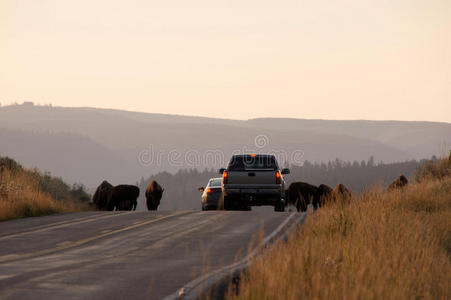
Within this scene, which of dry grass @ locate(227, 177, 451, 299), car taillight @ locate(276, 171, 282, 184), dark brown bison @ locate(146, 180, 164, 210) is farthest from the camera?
dark brown bison @ locate(146, 180, 164, 210)

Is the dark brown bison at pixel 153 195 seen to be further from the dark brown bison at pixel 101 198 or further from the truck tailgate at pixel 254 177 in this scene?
the truck tailgate at pixel 254 177

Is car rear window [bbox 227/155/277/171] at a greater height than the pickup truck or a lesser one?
greater

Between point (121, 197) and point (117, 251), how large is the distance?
23.4 meters

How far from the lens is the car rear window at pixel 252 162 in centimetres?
2627

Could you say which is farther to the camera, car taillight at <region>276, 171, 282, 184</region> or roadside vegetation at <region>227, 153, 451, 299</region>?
car taillight at <region>276, 171, 282, 184</region>

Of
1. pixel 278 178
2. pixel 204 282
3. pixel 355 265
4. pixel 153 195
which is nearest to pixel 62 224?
pixel 278 178

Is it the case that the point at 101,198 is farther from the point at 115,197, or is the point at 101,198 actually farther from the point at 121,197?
the point at 121,197

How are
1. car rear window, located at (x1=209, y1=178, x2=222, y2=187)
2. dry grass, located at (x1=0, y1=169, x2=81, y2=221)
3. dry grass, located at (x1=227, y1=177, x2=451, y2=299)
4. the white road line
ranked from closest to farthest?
dry grass, located at (x1=227, y1=177, x2=451, y2=299) < the white road line < dry grass, located at (x1=0, y1=169, x2=81, y2=221) < car rear window, located at (x1=209, y1=178, x2=222, y2=187)

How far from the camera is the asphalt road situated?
9805 millimetres

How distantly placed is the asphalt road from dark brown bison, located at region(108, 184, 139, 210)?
13.7m

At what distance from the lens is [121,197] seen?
3731 centimetres

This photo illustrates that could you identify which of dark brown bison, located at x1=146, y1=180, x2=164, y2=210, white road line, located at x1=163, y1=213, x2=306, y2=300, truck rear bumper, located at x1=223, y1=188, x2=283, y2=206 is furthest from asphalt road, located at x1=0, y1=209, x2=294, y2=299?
dark brown bison, located at x1=146, y1=180, x2=164, y2=210

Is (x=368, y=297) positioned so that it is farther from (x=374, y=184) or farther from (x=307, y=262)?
(x=374, y=184)

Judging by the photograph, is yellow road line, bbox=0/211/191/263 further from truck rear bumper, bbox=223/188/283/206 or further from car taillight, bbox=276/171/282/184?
car taillight, bbox=276/171/282/184
